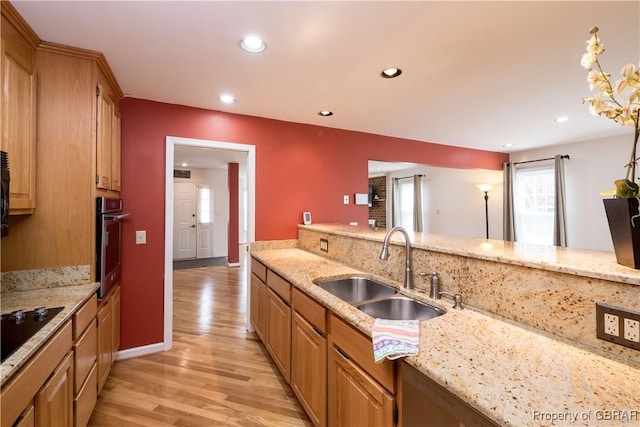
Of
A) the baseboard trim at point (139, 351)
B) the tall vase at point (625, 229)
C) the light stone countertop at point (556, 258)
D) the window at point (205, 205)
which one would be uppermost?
the window at point (205, 205)

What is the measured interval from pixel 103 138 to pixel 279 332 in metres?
1.94

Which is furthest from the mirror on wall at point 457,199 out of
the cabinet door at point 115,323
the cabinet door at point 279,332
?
the cabinet door at point 115,323

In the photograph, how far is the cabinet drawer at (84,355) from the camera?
1.51 meters

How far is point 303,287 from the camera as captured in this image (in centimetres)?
176

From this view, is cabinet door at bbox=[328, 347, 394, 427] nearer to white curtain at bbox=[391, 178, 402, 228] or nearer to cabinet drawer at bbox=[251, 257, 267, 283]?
cabinet drawer at bbox=[251, 257, 267, 283]

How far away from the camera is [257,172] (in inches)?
124

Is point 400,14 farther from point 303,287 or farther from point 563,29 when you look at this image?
point 303,287

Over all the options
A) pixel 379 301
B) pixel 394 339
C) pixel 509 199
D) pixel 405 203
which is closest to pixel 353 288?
pixel 379 301

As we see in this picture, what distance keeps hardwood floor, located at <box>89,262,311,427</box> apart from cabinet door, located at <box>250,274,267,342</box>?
18cm

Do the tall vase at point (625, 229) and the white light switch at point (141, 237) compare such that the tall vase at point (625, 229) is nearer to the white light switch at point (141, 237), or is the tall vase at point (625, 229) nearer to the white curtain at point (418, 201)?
the white light switch at point (141, 237)

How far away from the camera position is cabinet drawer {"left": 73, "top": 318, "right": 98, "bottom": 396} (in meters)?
1.51

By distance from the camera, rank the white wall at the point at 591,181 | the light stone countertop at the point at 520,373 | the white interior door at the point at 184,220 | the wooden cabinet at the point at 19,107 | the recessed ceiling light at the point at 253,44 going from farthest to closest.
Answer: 1. the white interior door at the point at 184,220
2. the white wall at the point at 591,181
3. the recessed ceiling light at the point at 253,44
4. the wooden cabinet at the point at 19,107
5. the light stone countertop at the point at 520,373

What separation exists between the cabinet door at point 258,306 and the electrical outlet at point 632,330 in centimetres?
224

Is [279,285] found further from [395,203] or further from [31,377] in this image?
[395,203]
